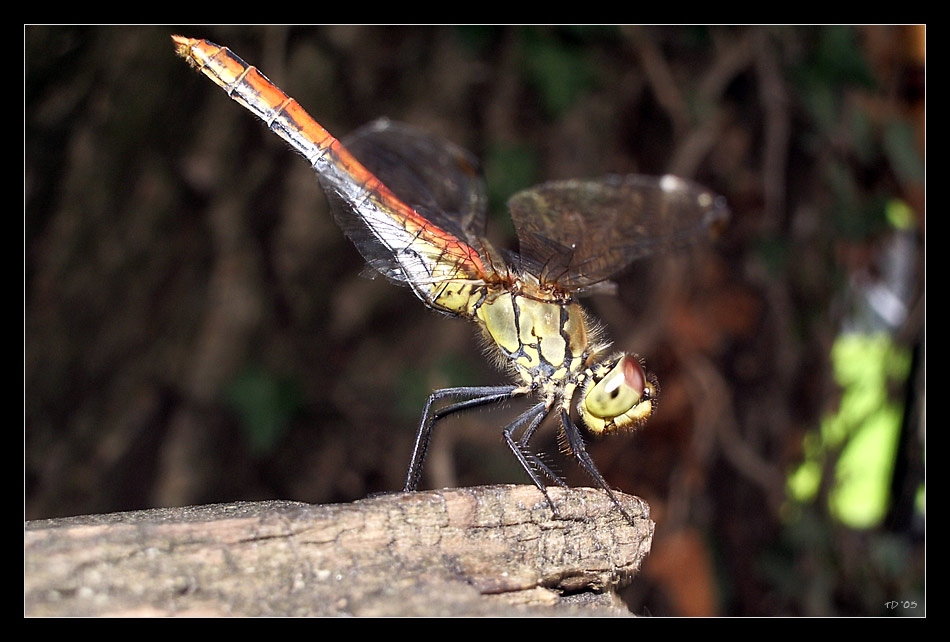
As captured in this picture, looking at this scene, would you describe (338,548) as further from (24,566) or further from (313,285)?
(313,285)

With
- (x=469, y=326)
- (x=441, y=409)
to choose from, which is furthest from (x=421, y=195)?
(x=469, y=326)

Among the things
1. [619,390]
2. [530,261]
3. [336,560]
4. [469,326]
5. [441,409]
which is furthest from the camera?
[469,326]

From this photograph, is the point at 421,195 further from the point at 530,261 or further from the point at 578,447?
the point at 578,447

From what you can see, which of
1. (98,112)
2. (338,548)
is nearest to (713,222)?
(338,548)

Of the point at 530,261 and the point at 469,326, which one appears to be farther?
the point at 469,326

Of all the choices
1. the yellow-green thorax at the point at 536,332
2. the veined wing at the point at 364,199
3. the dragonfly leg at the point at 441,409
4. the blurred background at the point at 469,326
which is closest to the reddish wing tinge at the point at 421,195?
the veined wing at the point at 364,199

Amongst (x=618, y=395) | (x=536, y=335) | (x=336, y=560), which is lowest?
(x=336, y=560)

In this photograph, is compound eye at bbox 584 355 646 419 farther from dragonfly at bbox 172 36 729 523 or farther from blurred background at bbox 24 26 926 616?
blurred background at bbox 24 26 926 616
